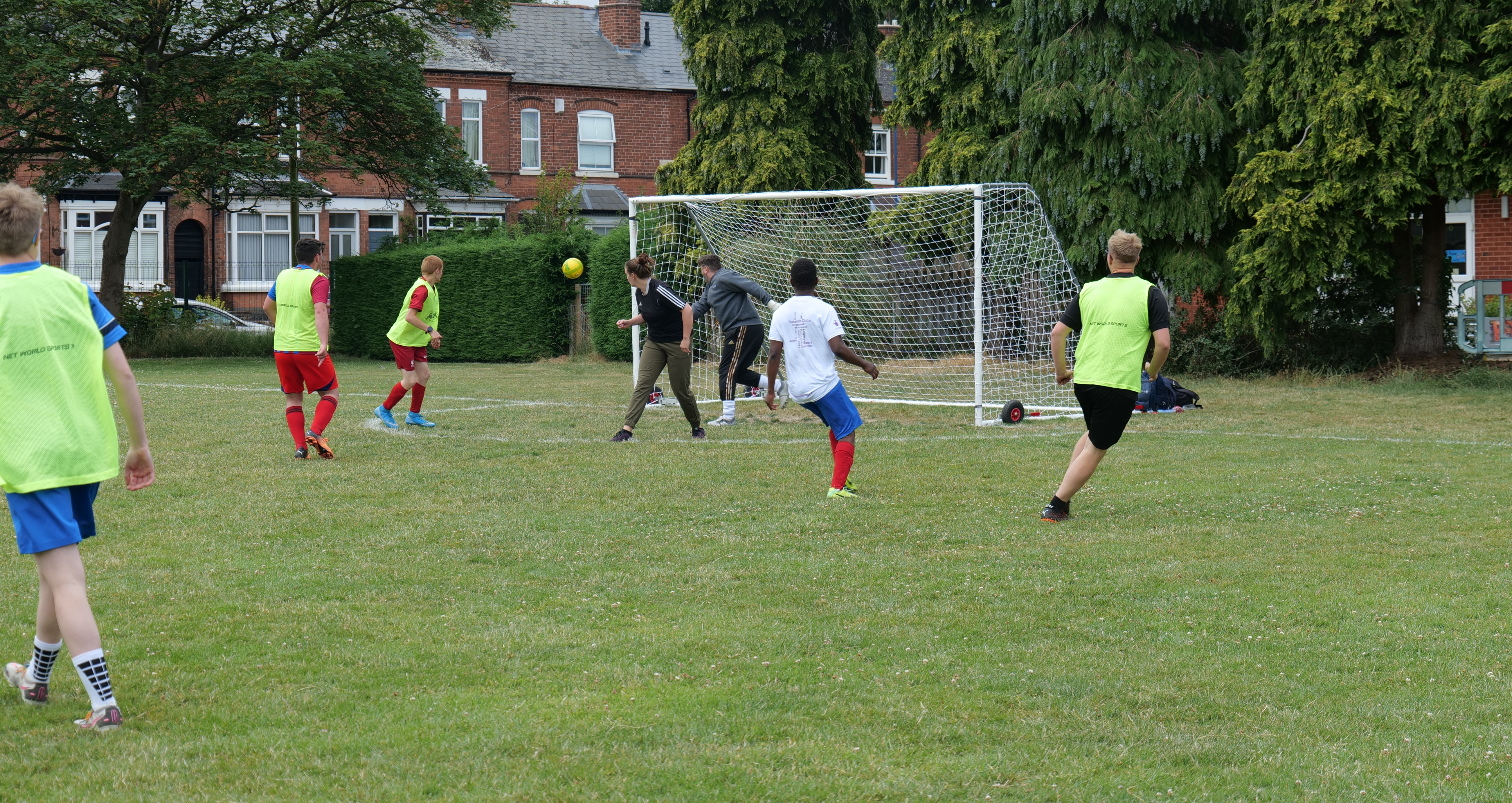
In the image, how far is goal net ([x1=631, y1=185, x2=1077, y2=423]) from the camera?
58.4 ft

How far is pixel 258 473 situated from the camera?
425 inches

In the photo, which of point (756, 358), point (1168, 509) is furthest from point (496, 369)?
point (1168, 509)

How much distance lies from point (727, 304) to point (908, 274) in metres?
8.29

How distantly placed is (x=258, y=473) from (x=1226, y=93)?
16.2 metres

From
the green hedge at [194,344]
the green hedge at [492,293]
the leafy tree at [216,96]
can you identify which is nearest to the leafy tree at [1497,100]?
the green hedge at [492,293]

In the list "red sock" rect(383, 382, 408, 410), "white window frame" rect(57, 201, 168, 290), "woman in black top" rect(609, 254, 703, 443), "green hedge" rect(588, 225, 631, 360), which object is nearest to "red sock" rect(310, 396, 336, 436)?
"red sock" rect(383, 382, 408, 410)

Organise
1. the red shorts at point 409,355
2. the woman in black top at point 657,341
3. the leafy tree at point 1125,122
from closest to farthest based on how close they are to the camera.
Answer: the woman in black top at point 657,341, the red shorts at point 409,355, the leafy tree at point 1125,122

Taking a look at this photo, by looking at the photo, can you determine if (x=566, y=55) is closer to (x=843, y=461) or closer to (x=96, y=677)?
(x=843, y=461)

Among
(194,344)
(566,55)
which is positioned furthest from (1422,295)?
(566,55)

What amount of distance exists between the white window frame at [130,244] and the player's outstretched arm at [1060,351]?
1445 inches

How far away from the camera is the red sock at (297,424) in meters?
11.7

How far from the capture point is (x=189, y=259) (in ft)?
136

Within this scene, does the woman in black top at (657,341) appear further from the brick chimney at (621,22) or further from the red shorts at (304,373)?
the brick chimney at (621,22)

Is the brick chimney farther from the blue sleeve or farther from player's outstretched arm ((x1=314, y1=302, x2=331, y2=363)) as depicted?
the blue sleeve
